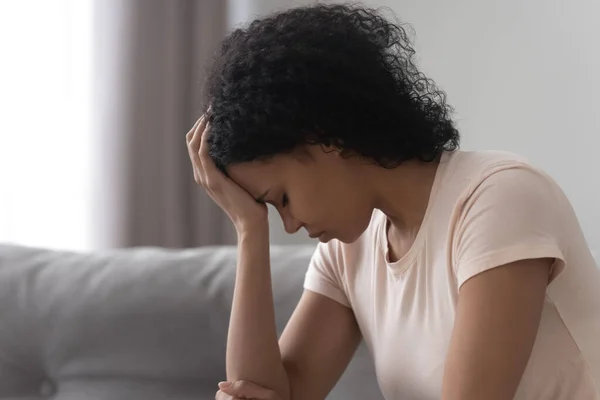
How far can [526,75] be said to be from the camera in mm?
1790

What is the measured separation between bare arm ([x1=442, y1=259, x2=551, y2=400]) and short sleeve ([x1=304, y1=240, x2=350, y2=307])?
38 cm

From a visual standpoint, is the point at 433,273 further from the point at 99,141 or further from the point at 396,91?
the point at 99,141

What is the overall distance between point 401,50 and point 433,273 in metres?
0.32

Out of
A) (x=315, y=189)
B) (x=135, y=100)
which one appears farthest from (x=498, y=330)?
(x=135, y=100)

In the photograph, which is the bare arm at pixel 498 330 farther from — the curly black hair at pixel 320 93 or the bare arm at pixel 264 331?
the bare arm at pixel 264 331

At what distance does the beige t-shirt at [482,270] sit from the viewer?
894mm

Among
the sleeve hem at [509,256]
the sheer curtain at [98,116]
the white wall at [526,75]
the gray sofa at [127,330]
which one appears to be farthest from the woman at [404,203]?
the sheer curtain at [98,116]

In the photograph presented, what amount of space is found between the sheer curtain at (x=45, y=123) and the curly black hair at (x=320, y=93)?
1.07 metres

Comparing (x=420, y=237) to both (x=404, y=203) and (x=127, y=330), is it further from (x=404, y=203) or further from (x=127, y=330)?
(x=127, y=330)

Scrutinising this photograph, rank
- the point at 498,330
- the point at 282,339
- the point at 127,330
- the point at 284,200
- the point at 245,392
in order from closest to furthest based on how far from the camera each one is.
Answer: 1. the point at 498,330
2. the point at 284,200
3. the point at 245,392
4. the point at 282,339
5. the point at 127,330

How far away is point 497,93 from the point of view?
1.85 m

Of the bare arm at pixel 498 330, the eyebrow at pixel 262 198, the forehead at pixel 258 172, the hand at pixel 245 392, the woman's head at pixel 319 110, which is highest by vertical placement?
the woman's head at pixel 319 110

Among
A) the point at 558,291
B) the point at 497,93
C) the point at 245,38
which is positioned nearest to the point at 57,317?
the point at 245,38

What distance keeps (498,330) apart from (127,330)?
76 centimetres
